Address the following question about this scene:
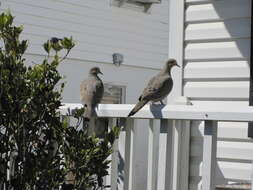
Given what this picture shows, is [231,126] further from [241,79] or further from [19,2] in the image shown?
[19,2]

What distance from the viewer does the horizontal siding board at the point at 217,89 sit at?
4.52 m

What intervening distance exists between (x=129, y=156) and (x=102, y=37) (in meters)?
9.52

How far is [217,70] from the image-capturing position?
4.71 meters

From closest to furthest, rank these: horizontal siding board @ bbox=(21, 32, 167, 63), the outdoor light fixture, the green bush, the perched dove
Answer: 1. the green bush
2. the perched dove
3. horizontal siding board @ bbox=(21, 32, 167, 63)
4. the outdoor light fixture

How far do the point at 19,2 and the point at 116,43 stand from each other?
2.67 metres

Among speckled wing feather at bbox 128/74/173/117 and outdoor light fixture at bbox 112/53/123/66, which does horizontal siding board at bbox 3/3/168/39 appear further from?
speckled wing feather at bbox 128/74/173/117

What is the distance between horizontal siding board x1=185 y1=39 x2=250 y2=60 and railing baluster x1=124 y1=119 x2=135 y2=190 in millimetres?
1654

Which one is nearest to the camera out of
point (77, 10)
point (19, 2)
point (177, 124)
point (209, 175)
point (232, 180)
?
point (209, 175)

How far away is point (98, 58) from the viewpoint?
12.5 meters

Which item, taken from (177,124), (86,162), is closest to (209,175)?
(86,162)

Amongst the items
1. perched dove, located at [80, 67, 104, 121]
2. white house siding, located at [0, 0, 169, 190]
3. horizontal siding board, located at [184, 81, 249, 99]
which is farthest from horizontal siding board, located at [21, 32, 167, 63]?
horizontal siding board, located at [184, 81, 249, 99]

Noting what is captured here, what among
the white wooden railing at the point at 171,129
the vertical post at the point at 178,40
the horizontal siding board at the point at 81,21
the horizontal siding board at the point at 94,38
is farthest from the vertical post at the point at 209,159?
the horizontal siding board at the point at 94,38

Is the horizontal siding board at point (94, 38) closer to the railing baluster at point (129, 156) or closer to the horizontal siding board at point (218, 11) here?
the horizontal siding board at point (218, 11)

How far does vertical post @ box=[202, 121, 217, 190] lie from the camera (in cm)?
265
